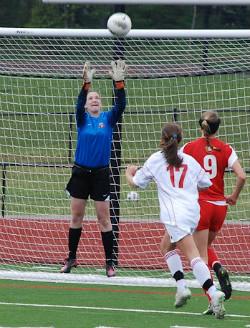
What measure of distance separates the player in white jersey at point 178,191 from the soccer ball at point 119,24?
7.58ft

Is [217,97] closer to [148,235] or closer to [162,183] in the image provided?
[148,235]

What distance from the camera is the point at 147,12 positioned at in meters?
39.4

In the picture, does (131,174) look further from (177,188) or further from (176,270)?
(176,270)

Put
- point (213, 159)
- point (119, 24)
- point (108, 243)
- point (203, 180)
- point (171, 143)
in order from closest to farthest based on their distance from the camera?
point (171, 143)
point (203, 180)
point (213, 159)
point (119, 24)
point (108, 243)

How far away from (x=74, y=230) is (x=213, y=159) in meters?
2.29

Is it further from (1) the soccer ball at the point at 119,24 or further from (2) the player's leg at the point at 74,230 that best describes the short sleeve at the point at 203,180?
(1) the soccer ball at the point at 119,24

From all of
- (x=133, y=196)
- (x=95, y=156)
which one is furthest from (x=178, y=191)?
(x=133, y=196)

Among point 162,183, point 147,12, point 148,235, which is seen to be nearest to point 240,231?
point 148,235

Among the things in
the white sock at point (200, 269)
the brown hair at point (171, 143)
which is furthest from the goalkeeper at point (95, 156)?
the white sock at point (200, 269)

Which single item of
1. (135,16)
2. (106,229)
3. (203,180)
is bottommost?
(106,229)

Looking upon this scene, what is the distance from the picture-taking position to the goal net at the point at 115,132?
13.8m

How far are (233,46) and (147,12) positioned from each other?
25.7 m

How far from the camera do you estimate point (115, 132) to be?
14.0 meters

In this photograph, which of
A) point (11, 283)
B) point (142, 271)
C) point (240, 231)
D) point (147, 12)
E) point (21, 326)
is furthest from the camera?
point (147, 12)
